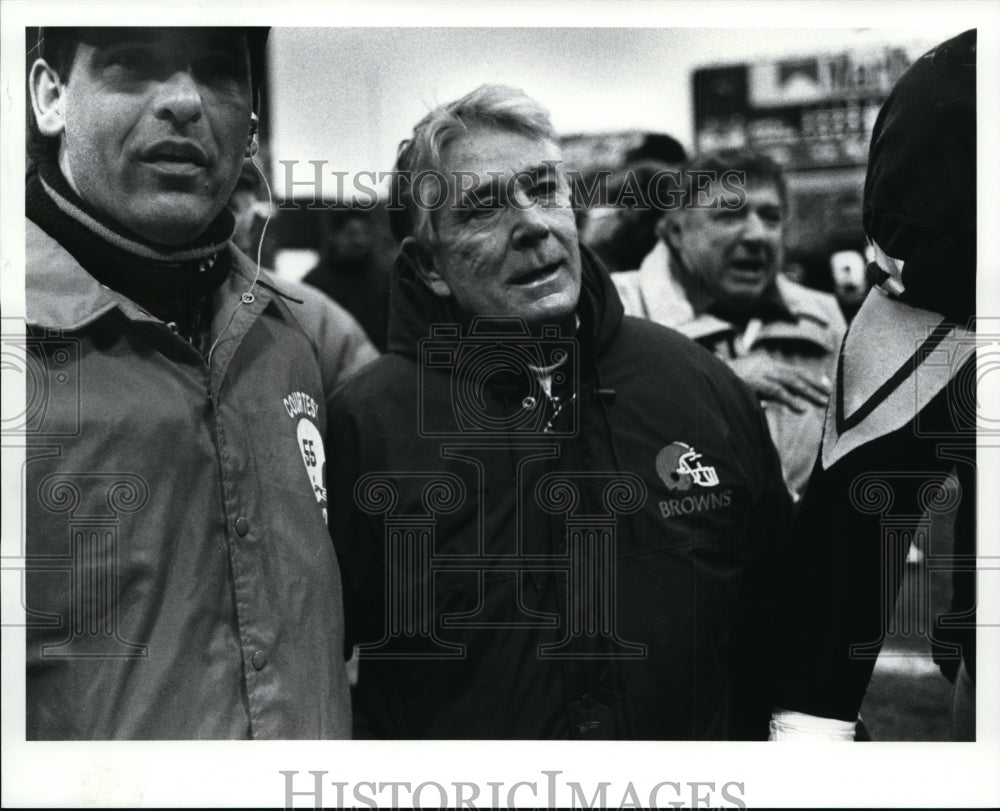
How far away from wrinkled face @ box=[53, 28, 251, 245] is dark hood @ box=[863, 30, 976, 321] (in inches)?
73.6

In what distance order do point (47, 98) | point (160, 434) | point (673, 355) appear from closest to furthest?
point (160, 434)
point (47, 98)
point (673, 355)

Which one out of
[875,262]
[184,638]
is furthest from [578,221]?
[184,638]

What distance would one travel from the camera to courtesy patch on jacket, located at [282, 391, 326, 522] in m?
3.83

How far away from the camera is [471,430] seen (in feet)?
12.6

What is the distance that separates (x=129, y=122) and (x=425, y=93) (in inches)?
32.2

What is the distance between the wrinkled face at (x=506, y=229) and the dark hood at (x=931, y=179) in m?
0.91

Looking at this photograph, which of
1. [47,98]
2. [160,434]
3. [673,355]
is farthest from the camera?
[673,355]

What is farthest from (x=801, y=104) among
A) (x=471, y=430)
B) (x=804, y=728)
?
(x=804, y=728)

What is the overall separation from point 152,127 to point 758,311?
1785mm

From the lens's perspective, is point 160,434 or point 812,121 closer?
point 160,434

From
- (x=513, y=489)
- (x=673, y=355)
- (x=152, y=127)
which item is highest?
(x=152, y=127)

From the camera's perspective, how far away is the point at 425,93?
3848 millimetres

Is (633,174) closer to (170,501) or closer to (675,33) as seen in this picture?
(675,33)

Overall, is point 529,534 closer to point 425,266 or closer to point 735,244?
point 425,266
